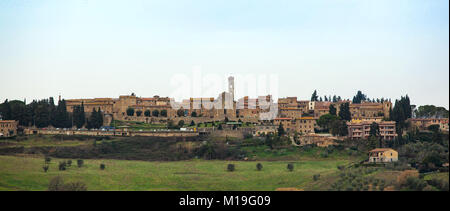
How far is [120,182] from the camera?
135ft

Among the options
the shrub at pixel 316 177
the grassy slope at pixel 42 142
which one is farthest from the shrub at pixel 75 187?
the grassy slope at pixel 42 142

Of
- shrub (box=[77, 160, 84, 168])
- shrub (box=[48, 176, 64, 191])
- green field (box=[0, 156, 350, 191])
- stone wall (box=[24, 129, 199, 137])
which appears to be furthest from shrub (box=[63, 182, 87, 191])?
stone wall (box=[24, 129, 199, 137])

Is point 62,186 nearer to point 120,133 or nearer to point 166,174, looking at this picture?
point 166,174

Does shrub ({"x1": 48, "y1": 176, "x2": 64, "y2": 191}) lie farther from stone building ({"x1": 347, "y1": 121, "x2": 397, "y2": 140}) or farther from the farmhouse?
stone building ({"x1": 347, "y1": 121, "x2": 397, "y2": 140})

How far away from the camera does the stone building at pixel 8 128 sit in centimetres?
5950

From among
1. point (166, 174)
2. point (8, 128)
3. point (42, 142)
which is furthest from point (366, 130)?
point (8, 128)

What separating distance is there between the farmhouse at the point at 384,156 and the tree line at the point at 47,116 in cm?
2819

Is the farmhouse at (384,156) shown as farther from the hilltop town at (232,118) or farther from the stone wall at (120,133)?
the stone wall at (120,133)

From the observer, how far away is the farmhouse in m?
46.0

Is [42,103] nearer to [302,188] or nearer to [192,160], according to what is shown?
[192,160]

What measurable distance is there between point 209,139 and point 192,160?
248 inches

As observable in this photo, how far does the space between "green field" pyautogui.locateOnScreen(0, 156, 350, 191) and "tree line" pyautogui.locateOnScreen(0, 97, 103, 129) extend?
13.4 m
